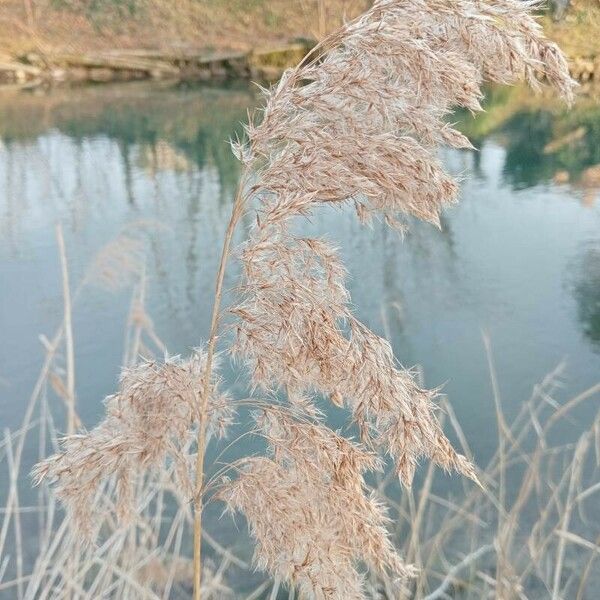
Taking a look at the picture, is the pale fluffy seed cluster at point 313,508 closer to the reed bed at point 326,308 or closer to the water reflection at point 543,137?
the reed bed at point 326,308

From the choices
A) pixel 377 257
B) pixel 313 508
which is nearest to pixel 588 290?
pixel 377 257

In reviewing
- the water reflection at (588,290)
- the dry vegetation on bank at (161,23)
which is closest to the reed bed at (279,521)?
the water reflection at (588,290)

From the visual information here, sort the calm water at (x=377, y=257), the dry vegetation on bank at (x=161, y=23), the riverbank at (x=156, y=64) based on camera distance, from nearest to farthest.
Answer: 1. the calm water at (x=377, y=257)
2. the riverbank at (x=156, y=64)
3. the dry vegetation on bank at (x=161, y=23)

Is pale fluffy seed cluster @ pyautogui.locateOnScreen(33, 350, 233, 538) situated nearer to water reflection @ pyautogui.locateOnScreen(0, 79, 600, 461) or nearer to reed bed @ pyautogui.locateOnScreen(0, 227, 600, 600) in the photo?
reed bed @ pyautogui.locateOnScreen(0, 227, 600, 600)

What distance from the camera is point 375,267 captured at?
469 centimetres

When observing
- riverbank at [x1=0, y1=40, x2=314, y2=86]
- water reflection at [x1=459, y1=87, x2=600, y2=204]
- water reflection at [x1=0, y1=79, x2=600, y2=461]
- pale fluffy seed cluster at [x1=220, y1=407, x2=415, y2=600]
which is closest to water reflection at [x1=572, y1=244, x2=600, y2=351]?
water reflection at [x1=0, y1=79, x2=600, y2=461]

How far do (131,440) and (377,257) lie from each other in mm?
3966

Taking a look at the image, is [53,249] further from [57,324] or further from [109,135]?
[109,135]

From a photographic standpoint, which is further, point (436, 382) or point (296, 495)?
point (436, 382)

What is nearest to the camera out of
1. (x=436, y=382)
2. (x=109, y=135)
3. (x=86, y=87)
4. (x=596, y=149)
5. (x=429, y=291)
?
(x=436, y=382)

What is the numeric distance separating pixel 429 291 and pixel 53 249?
242 cm

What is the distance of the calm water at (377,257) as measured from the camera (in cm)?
364

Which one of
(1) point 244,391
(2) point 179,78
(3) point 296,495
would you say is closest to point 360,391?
(3) point 296,495

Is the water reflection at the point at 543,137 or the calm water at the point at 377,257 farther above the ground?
the water reflection at the point at 543,137
